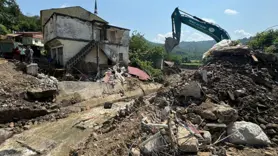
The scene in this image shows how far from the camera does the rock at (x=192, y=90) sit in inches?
251

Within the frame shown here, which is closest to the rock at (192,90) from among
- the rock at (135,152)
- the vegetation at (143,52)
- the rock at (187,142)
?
the rock at (187,142)

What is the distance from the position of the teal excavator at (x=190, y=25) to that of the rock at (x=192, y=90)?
9.53m

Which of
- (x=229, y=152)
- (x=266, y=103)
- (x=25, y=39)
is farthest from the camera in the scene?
(x=25, y=39)

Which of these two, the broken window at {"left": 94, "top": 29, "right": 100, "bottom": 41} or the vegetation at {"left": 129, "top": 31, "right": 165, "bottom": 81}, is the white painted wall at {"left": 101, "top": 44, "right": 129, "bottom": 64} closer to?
the broken window at {"left": 94, "top": 29, "right": 100, "bottom": 41}

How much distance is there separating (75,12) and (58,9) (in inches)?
63.2

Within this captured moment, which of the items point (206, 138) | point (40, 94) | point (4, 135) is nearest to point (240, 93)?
point (206, 138)

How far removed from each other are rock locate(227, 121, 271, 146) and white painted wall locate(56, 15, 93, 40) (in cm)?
1301

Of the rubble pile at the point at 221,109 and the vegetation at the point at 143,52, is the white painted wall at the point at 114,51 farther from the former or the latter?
the rubble pile at the point at 221,109

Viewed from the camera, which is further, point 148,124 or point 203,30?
point 203,30

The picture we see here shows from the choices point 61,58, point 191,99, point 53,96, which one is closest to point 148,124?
point 191,99

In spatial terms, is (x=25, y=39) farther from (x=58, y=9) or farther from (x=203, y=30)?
(x=203, y=30)

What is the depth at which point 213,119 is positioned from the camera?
5453 mm

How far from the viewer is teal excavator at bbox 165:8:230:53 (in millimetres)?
14641

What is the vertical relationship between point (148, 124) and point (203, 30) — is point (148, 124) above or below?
below
